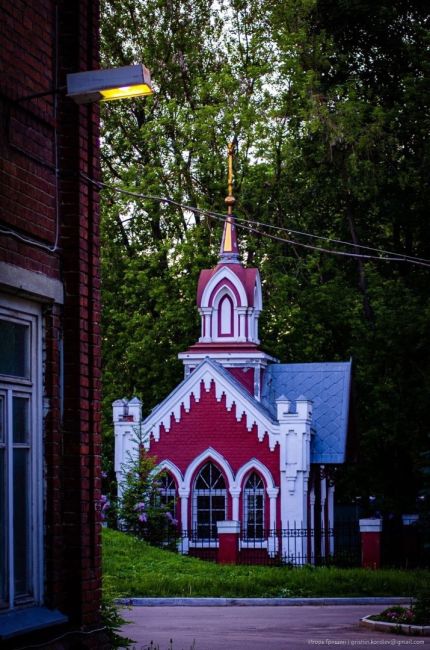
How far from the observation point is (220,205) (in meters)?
42.1

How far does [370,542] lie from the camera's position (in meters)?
31.4

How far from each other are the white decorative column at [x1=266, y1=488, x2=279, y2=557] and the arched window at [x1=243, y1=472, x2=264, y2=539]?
29 centimetres

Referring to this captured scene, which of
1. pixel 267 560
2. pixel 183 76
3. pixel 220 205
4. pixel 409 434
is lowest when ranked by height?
pixel 267 560

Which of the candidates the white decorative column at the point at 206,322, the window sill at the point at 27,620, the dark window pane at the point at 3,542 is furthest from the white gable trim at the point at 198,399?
the dark window pane at the point at 3,542

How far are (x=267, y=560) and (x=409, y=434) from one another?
312 inches

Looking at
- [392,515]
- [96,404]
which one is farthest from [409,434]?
[96,404]

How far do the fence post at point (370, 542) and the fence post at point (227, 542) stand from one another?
9.72 ft

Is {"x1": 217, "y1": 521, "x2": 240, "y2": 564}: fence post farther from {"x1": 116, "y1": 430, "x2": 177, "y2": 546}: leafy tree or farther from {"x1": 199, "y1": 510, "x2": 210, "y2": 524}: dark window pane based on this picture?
{"x1": 199, "y1": 510, "x2": 210, "y2": 524}: dark window pane

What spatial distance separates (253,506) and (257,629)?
15.7 metres

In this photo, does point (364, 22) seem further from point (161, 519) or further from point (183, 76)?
point (161, 519)

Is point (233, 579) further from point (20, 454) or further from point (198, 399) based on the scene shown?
point (20, 454)

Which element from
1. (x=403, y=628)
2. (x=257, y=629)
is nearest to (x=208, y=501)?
(x=257, y=629)

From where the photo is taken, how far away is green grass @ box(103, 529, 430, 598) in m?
24.7

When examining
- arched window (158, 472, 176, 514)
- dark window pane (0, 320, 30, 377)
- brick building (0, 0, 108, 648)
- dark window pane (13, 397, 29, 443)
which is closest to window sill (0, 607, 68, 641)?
brick building (0, 0, 108, 648)
